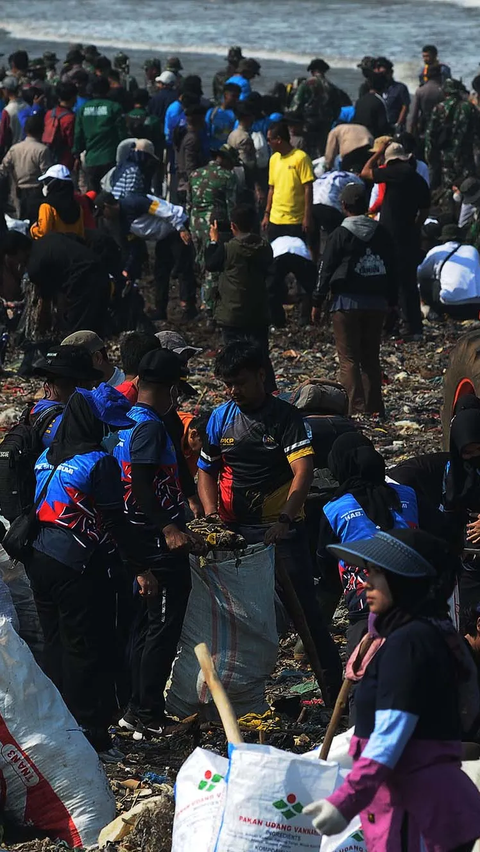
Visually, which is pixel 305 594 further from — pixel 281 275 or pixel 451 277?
pixel 451 277

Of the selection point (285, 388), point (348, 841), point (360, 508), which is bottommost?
point (285, 388)

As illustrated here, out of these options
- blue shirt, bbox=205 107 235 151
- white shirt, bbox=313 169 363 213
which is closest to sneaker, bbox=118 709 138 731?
white shirt, bbox=313 169 363 213

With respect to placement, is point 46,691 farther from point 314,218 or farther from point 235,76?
point 235,76

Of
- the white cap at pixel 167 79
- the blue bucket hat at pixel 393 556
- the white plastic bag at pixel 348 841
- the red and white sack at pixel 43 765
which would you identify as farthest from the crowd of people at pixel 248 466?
the white cap at pixel 167 79

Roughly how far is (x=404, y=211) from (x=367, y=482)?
824cm

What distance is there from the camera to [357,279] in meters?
10.8

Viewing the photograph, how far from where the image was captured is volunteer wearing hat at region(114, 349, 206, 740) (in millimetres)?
6137

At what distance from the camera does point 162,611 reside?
6.23m

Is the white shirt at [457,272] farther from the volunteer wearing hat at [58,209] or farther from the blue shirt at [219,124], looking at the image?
the blue shirt at [219,124]

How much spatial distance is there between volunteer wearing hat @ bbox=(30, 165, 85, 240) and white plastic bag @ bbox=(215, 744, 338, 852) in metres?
8.59

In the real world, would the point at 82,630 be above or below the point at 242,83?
below

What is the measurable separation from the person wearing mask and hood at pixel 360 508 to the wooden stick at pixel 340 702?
1.23 meters

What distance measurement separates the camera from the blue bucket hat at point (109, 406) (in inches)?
233

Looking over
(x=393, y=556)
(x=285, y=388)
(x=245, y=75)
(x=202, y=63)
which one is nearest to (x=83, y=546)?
(x=393, y=556)
